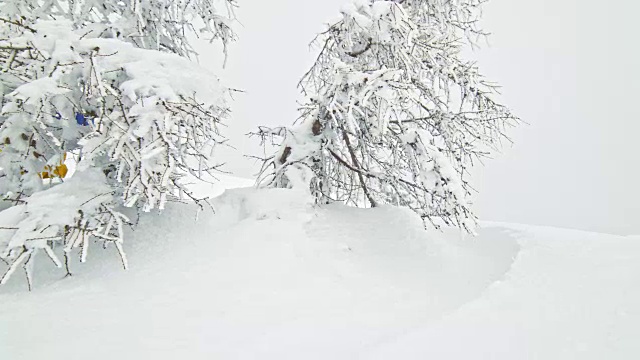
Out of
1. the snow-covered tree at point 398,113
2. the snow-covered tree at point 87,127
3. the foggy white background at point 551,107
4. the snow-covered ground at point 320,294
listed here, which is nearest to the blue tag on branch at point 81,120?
the snow-covered tree at point 87,127

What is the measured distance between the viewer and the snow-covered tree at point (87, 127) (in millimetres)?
3006

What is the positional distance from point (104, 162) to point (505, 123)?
3.93m

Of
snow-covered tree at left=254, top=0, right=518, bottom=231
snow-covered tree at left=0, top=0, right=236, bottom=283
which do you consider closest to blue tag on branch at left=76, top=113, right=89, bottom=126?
snow-covered tree at left=0, top=0, right=236, bottom=283

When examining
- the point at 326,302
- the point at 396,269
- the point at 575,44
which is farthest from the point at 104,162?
the point at 575,44

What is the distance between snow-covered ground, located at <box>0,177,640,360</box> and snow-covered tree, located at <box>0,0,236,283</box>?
0.33 meters

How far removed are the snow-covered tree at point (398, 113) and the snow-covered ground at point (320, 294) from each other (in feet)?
1.90

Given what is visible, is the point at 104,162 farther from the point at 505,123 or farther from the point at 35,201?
the point at 505,123

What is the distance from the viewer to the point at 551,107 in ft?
445

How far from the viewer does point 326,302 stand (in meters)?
2.96

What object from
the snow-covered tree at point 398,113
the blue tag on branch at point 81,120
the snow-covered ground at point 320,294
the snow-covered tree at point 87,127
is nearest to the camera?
the snow-covered ground at point 320,294

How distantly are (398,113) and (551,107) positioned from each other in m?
146

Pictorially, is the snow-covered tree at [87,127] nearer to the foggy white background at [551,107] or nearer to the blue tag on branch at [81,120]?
the blue tag on branch at [81,120]

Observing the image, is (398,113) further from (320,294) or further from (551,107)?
(551,107)

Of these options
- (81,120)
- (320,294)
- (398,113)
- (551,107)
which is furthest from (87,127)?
(551,107)
